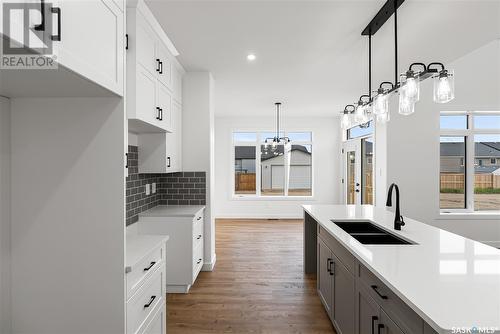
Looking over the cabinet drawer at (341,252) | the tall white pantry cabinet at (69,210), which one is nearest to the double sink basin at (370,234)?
the cabinet drawer at (341,252)

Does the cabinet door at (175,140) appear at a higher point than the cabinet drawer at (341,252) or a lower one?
higher

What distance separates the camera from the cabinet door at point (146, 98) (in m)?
2.29

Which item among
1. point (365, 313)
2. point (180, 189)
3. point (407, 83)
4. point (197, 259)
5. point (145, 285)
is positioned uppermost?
point (407, 83)

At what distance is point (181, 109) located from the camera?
3775 millimetres

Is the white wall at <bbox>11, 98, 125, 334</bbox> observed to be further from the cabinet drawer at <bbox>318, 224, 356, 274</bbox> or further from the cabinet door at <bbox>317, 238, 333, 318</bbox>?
the cabinet door at <bbox>317, 238, 333, 318</bbox>

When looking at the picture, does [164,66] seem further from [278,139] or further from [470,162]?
[470,162]

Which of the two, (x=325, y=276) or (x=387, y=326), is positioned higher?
(x=387, y=326)

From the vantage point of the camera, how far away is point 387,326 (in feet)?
4.55

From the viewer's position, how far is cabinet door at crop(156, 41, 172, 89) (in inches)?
109

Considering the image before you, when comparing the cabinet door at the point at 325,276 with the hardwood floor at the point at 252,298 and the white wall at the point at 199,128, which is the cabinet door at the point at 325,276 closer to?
the hardwood floor at the point at 252,298

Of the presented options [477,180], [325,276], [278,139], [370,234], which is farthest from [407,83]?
[477,180]

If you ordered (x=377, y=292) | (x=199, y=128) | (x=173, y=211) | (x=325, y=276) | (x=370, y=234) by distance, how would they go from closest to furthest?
(x=377, y=292), (x=370, y=234), (x=325, y=276), (x=173, y=211), (x=199, y=128)

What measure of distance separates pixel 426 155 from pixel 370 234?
11.6ft

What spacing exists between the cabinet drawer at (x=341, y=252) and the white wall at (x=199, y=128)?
68.2 inches
